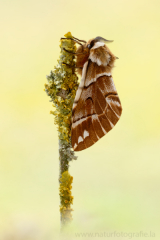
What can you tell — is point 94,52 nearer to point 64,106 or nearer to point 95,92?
point 95,92

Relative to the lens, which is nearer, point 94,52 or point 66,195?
point 66,195

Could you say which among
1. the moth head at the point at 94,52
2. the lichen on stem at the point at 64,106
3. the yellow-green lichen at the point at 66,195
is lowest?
the yellow-green lichen at the point at 66,195

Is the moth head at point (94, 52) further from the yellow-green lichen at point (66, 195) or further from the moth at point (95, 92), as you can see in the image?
the yellow-green lichen at point (66, 195)

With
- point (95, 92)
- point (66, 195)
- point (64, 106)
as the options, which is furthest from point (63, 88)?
point (66, 195)

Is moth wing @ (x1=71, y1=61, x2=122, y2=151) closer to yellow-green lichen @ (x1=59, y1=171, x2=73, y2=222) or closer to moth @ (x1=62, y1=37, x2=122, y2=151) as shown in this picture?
moth @ (x1=62, y1=37, x2=122, y2=151)

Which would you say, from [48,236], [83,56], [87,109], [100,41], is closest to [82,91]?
[87,109]

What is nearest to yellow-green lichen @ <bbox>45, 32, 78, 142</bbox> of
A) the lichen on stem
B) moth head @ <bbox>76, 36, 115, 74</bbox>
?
the lichen on stem

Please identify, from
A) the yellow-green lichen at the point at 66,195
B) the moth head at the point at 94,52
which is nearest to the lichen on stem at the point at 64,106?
the yellow-green lichen at the point at 66,195
